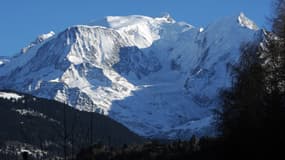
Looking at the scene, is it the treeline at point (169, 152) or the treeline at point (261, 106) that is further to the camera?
the treeline at point (169, 152)

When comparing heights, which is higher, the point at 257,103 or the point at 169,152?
the point at 169,152

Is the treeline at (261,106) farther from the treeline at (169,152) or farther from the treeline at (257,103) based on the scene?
the treeline at (169,152)

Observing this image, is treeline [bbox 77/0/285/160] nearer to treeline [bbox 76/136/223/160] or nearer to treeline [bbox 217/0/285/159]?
treeline [bbox 217/0/285/159]

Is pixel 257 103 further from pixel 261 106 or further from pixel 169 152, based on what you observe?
pixel 169 152

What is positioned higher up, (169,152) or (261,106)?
(169,152)

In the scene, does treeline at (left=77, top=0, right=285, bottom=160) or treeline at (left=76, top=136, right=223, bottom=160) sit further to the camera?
treeline at (left=76, top=136, right=223, bottom=160)

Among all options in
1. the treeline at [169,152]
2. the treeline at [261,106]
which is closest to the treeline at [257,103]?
the treeline at [261,106]

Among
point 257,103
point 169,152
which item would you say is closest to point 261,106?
point 257,103

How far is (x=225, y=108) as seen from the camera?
2055 inches

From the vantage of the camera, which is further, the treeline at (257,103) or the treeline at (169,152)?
the treeline at (169,152)

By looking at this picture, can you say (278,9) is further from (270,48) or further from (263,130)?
(263,130)

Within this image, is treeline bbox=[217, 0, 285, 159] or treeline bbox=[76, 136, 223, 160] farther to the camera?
treeline bbox=[76, 136, 223, 160]

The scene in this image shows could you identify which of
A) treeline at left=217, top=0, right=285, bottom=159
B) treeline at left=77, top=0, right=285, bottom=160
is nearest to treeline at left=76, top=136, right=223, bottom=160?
treeline at left=77, top=0, right=285, bottom=160

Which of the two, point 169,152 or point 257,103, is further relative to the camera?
point 169,152
